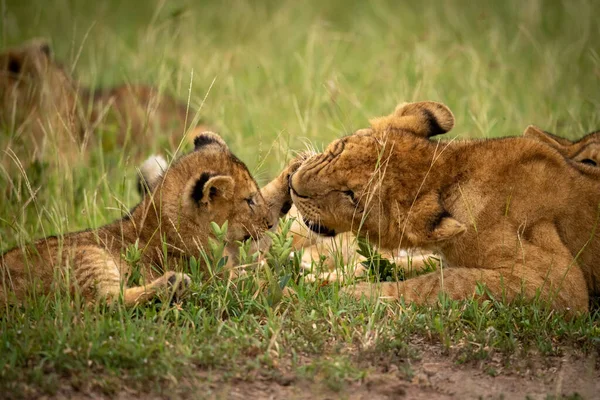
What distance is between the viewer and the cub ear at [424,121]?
553cm

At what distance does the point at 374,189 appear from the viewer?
5043 mm

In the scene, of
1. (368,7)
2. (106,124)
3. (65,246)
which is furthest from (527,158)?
(368,7)

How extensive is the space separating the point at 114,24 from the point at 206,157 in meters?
11.4

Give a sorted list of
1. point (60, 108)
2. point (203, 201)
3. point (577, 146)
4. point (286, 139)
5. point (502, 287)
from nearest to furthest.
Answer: point (502, 287), point (203, 201), point (577, 146), point (286, 139), point (60, 108)

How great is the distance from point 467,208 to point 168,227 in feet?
5.68

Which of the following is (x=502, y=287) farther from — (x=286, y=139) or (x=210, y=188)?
(x=286, y=139)

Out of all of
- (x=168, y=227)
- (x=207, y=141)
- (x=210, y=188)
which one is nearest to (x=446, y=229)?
(x=210, y=188)

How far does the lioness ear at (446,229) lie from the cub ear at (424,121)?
77 centimetres

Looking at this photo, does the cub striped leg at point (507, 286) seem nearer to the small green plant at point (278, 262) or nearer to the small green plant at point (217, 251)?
the small green plant at point (278, 262)

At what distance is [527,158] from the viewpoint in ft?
17.3

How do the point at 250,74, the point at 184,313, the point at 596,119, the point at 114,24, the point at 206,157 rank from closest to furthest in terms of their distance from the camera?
the point at 184,313 < the point at 206,157 < the point at 596,119 < the point at 250,74 < the point at 114,24

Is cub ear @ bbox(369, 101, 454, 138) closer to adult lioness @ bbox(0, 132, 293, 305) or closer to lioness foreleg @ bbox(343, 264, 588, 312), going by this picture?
adult lioness @ bbox(0, 132, 293, 305)

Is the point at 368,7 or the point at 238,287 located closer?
the point at 238,287

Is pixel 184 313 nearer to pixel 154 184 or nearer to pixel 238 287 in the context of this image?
pixel 238 287
